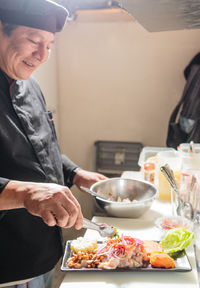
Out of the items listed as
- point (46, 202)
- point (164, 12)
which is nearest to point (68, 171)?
point (46, 202)

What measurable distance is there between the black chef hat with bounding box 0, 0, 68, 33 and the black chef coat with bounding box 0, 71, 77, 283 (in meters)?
0.23

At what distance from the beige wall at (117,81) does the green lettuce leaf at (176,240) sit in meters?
2.06

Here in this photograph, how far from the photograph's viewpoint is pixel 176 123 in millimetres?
2736

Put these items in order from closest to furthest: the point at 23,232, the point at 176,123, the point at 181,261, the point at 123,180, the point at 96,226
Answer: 1. the point at 181,261
2. the point at 96,226
3. the point at 23,232
4. the point at 123,180
5. the point at 176,123

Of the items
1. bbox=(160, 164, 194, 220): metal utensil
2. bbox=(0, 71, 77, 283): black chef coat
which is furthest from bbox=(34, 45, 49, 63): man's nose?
bbox=(160, 164, 194, 220): metal utensil

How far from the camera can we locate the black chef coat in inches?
47.1

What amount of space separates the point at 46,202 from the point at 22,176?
31 cm

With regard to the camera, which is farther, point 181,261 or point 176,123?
point 176,123

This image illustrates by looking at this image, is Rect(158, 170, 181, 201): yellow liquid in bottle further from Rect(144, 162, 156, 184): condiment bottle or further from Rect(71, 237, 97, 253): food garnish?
Rect(71, 237, 97, 253): food garnish

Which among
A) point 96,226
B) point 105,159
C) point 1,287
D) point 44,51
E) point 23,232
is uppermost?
point 44,51

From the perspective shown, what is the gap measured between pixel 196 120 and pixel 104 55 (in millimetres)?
1155

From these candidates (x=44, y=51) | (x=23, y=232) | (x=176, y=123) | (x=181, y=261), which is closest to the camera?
(x=181, y=261)

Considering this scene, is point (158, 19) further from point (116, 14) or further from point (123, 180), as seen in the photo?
point (116, 14)

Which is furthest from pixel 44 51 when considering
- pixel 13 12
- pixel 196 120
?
pixel 196 120
